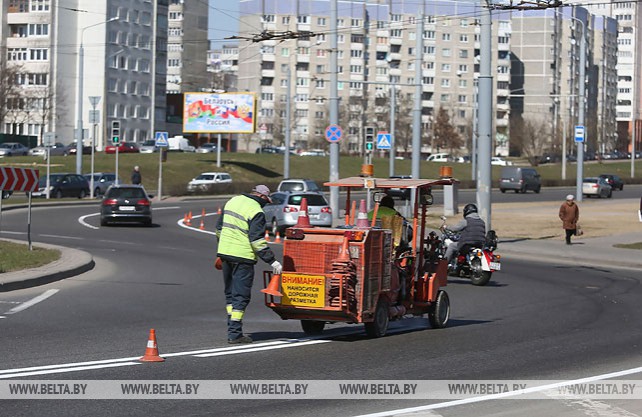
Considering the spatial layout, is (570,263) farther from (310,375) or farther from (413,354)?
(310,375)

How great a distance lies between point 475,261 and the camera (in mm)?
22391

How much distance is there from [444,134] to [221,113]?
55.8m

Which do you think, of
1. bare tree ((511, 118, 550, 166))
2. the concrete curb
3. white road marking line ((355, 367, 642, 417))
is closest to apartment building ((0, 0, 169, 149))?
bare tree ((511, 118, 550, 166))

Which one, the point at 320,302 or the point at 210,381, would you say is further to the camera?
the point at 320,302

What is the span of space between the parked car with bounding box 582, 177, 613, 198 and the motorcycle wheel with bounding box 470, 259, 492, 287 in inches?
2367

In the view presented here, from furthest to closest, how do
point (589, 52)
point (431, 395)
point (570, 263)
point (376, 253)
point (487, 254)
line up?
1. point (589, 52)
2. point (570, 263)
3. point (487, 254)
4. point (376, 253)
5. point (431, 395)

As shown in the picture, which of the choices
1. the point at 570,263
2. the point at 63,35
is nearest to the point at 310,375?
the point at 570,263

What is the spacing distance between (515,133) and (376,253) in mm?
126544

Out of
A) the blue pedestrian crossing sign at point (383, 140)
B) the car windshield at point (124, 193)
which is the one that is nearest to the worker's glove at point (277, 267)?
the car windshield at point (124, 193)

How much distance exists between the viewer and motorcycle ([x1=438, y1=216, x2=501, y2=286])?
72.7 feet

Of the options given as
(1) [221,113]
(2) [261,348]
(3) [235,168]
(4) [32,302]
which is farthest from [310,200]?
(1) [221,113]

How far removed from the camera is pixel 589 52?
541 feet

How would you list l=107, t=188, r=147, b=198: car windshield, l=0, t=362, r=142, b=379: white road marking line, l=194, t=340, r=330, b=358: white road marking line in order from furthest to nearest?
l=107, t=188, r=147, b=198: car windshield < l=194, t=340, r=330, b=358: white road marking line < l=0, t=362, r=142, b=379: white road marking line

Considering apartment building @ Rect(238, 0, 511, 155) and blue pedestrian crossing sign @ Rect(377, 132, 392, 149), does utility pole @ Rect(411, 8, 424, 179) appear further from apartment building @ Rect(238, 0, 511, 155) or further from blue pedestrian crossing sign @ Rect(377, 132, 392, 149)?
apartment building @ Rect(238, 0, 511, 155)
